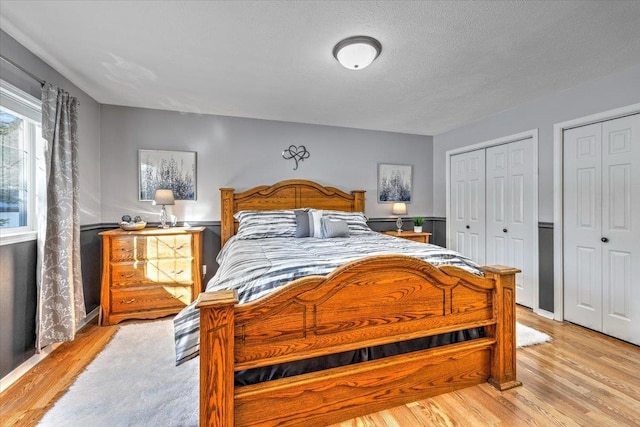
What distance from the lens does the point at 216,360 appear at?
1279 mm

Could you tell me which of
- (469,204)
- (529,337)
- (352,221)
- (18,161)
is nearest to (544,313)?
(529,337)

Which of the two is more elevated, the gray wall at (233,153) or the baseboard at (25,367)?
the gray wall at (233,153)

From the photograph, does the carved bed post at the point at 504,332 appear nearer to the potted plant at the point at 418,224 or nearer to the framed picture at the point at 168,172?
the potted plant at the point at 418,224

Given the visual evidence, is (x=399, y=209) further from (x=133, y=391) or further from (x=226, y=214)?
(x=133, y=391)

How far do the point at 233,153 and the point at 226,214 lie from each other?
0.79 m

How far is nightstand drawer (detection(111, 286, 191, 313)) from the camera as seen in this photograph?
289 cm

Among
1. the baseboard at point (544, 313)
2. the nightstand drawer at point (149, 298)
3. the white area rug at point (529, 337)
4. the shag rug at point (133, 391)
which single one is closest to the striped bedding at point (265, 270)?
the shag rug at point (133, 391)

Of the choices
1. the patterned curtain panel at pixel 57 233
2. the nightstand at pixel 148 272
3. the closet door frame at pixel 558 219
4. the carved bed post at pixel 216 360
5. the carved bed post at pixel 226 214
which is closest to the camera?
the carved bed post at pixel 216 360

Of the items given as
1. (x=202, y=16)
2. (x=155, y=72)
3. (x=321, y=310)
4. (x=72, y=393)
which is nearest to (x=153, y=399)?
(x=72, y=393)

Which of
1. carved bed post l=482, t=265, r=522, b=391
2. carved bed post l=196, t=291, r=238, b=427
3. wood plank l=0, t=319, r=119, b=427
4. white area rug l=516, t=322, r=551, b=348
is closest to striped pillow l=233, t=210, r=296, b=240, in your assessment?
wood plank l=0, t=319, r=119, b=427

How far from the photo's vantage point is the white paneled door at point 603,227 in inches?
98.0

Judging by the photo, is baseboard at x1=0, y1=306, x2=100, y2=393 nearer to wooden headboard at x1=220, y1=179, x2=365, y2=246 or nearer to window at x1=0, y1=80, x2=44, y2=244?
window at x1=0, y1=80, x2=44, y2=244

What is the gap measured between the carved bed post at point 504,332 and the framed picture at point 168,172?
10.7ft

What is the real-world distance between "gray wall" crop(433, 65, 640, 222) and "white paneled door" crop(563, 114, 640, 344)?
15 cm
